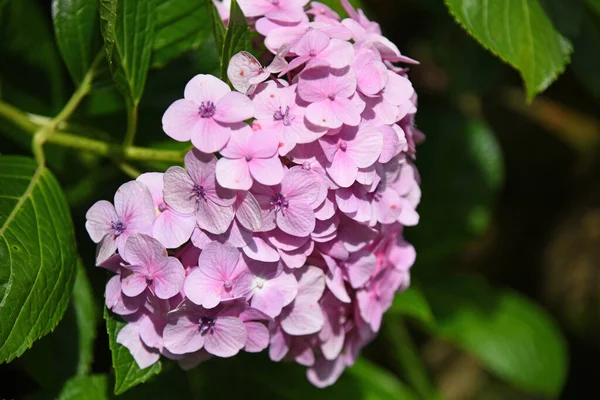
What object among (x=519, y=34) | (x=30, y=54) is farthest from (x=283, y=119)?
(x=30, y=54)

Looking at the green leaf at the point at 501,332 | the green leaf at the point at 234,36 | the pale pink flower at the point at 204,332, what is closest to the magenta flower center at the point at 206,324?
the pale pink flower at the point at 204,332

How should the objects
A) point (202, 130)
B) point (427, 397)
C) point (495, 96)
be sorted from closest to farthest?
1. point (202, 130)
2. point (427, 397)
3. point (495, 96)

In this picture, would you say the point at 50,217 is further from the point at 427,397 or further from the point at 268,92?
the point at 427,397

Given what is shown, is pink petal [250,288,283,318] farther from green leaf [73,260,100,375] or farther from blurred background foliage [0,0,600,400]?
green leaf [73,260,100,375]

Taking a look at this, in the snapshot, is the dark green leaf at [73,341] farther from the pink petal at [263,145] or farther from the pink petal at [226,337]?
the pink petal at [263,145]

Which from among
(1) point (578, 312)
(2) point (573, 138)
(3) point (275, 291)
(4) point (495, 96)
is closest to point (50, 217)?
(3) point (275, 291)

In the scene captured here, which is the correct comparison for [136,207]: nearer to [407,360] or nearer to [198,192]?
[198,192]

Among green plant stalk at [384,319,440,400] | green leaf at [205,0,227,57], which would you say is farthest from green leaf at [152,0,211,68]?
green plant stalk at [384,319,440,400]
